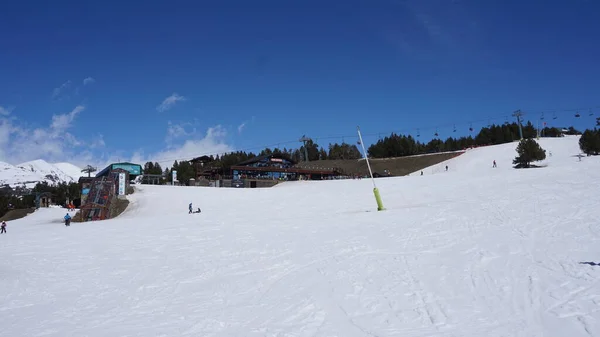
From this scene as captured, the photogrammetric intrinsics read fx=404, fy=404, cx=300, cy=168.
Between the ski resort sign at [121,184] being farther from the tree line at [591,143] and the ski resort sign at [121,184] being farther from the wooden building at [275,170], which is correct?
the tree line at [591,143]

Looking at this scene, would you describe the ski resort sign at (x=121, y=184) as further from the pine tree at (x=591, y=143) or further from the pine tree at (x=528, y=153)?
the pine tree at (x=591, y=143)

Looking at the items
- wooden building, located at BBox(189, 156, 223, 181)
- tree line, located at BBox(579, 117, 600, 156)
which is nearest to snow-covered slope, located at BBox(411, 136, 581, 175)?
tree line, located at BBox(579, 117, 600, 156)

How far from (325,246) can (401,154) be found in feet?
386

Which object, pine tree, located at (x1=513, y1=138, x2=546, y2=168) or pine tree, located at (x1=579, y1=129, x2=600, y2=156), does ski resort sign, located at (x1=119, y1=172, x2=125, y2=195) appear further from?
pine tree, located at (x1=579, y1=129, x2=600, y2=156)

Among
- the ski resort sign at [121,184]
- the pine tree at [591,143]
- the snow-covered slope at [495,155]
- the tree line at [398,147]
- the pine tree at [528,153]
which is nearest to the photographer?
the ski resort sign at [121,184]

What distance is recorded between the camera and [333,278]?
1043 centimetres

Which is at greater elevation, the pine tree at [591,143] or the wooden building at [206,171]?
the wooden building at [206,171]

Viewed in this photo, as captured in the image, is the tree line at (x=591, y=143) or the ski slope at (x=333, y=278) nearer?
the ski slope at (x=333, y=278)

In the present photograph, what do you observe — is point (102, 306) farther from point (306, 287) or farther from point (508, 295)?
point (508, 295)

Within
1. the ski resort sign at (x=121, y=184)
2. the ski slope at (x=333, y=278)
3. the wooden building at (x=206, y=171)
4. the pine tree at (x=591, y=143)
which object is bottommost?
the ski slope at (x=333, y=278)

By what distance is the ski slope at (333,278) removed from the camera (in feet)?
23.6

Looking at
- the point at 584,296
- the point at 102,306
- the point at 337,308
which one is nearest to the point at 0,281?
the point at 102,306

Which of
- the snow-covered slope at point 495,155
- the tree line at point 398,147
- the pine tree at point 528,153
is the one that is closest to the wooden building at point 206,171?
the tree line at point 398,147

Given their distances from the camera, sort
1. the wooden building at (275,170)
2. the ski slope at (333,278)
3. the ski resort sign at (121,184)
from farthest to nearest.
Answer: the wooden building at (275,170), the ski resort sign at (121,184), the ski slope at (333,278)
